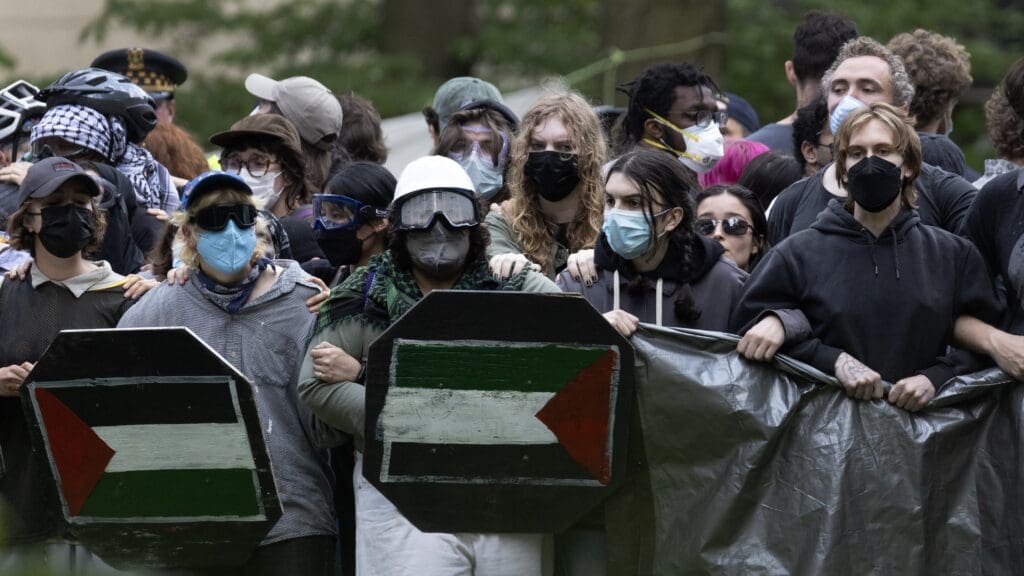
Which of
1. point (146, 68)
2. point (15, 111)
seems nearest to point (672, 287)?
point (15, 111)

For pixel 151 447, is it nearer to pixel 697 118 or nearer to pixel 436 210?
pixel 436 210

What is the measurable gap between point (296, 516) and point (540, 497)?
36.8 inches

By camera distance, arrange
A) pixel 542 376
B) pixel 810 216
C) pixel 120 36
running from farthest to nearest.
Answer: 1. pixel 120 36
2. pixel 810 216
3. pixel 542 376

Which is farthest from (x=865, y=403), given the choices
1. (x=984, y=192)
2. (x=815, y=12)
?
(x=815, y=12)

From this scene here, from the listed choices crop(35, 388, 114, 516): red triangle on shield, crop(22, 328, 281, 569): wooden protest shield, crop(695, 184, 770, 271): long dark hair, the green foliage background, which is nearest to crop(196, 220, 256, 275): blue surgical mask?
crop(22, 328, 281, 569): wooden protest shield

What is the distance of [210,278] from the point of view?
6.46 metres

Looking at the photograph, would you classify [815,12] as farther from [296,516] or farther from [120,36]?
[120,36]

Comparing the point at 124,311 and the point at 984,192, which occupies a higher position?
the point at 984,192

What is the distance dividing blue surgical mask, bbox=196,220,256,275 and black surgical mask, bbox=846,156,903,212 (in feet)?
7.29

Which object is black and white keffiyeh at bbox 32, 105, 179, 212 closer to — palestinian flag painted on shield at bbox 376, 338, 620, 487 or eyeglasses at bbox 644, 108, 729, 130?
eyeglasses at bbox 644, 108, 729, 130

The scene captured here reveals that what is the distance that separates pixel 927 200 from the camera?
650cm

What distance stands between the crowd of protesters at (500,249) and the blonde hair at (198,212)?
0.04 feet

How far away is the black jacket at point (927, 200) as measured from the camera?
255 inches

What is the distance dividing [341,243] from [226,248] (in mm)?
689
